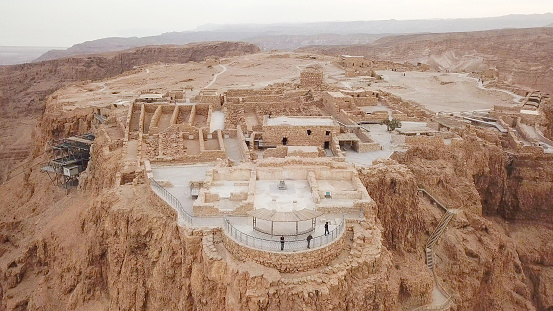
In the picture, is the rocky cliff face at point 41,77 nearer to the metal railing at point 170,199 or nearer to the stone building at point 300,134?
the stone building at point 300,134

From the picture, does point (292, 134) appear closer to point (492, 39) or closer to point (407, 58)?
point (407, 58)

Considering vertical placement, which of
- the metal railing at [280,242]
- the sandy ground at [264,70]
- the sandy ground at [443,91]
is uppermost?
the sandy ground at [264,70]

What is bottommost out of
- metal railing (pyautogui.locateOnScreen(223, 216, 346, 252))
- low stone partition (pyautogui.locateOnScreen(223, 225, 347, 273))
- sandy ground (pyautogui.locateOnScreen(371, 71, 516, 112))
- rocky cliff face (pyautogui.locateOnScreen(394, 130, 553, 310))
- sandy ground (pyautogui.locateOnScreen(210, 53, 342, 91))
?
rocky cliff face (pyautogui.locateOnScreen(394, 130, 553, 310))

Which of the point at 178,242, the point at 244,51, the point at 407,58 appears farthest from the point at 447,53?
the point at 178,242

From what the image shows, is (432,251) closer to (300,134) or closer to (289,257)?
(300,134)

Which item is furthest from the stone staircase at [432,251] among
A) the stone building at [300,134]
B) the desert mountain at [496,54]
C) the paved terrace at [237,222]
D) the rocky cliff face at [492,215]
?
the desert mountain at [496,54]

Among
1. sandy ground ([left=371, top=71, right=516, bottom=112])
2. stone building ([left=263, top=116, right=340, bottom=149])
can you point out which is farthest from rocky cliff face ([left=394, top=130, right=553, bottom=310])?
sandy ground ([left=371, top=71, right=516, bottom=112])

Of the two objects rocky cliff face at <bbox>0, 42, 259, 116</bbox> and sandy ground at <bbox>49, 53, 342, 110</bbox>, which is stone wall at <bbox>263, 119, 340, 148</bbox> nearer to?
sandy ground at <bbox>49, 53, 342, 110</bbox>
